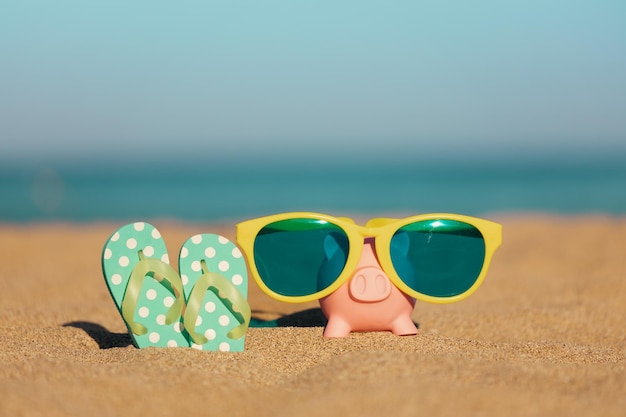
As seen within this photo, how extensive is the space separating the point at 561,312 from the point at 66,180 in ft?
118

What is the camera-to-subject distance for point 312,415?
2305mm

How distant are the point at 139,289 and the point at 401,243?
47.1 inches

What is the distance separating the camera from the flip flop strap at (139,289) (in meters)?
3.20

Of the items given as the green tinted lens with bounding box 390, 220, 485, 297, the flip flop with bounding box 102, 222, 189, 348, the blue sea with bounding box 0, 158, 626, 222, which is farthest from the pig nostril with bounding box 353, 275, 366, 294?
the blue sea with bounding box 0, 158, 626, 222

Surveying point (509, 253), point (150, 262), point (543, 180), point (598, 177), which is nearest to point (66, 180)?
point (543, 180)

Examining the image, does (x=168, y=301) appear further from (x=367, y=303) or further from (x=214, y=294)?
(x=367, y=303)

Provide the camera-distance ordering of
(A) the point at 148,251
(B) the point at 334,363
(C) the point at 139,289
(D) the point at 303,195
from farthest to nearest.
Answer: (D) the point at 303,195 < (A) the point at 148,251 < (C) the point at 139,289 < (B) the point at 334,363

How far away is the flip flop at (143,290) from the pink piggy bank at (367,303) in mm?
688

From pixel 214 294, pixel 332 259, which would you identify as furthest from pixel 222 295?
pixel 332 259

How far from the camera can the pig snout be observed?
338 centimetres

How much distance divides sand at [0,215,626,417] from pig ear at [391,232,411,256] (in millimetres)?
387

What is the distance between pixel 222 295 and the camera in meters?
3.30

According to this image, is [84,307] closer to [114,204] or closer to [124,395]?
[124,395]

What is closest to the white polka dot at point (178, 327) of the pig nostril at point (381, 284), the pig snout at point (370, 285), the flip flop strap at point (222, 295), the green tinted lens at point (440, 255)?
the flip flop strap at point (222, 295)
